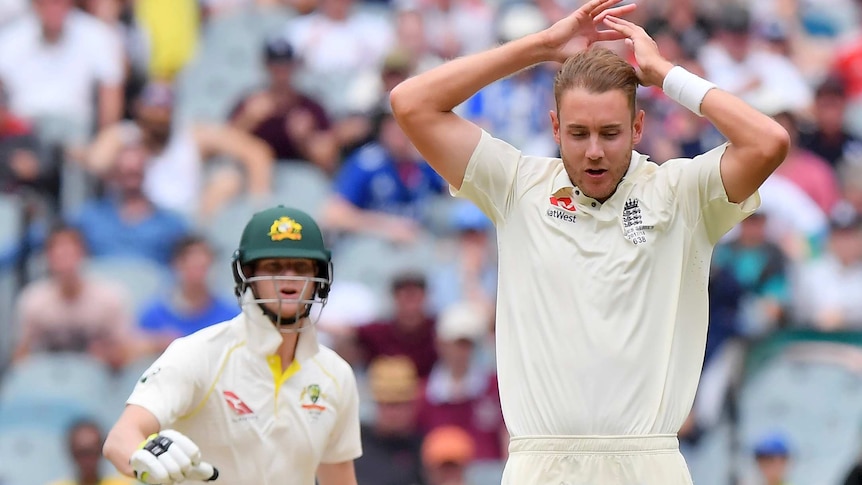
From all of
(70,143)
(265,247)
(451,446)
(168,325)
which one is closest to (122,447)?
(265,247)

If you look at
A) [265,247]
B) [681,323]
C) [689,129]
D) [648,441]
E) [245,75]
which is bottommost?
[648,441]

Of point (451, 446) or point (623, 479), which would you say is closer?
point (623, 479)

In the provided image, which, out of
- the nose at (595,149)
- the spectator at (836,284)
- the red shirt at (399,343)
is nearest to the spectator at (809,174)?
the spectator at (836,284)

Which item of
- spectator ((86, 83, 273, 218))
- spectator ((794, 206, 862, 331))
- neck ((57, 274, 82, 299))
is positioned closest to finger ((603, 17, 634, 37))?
spectator ((794, 206, 862, 331))

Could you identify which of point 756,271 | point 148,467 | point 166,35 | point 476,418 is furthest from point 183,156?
point 148,467

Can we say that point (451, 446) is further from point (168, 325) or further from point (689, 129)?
point (689, 129)

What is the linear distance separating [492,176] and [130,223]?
6447 mm

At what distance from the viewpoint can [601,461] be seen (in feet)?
14.7

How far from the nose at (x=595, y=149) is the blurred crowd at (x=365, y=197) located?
4.99 meters

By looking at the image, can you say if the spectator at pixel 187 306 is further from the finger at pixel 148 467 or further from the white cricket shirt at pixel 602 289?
the white cricket shirt at pixel 602 289

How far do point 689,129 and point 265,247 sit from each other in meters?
6.77

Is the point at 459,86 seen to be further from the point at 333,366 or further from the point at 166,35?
the point at 166,35

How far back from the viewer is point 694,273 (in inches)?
186

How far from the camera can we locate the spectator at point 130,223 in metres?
10.7
